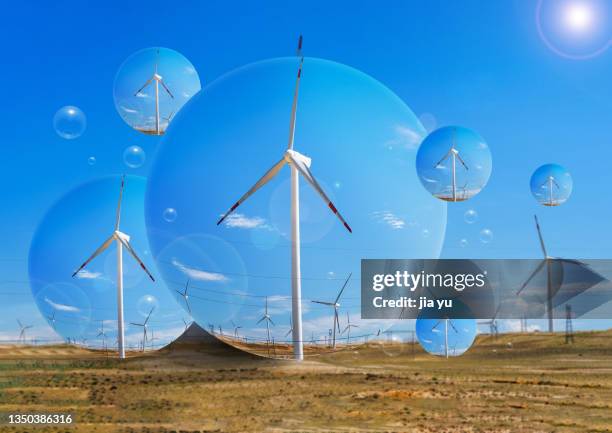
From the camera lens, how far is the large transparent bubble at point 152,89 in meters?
33.8

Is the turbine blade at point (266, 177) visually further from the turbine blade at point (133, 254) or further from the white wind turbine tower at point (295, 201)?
the turbine blade at point (133, 254)

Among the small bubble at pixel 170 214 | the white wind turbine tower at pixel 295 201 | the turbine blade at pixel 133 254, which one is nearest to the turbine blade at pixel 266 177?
the white wind turbine tower at pixel 295 201

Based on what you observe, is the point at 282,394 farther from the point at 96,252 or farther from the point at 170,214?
the point at 96,252

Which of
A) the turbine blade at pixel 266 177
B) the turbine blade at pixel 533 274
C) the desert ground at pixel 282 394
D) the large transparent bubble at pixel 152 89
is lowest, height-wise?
the desert ground at pixel 282 394

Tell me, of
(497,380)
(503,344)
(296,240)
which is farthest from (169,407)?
(503,344)

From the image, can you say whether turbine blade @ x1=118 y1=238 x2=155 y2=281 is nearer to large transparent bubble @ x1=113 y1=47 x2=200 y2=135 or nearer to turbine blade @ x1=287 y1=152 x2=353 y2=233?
large transparent bubble @ x1=113 y1=47 x2=200 y2=135

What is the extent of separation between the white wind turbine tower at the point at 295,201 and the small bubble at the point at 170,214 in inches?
91.5

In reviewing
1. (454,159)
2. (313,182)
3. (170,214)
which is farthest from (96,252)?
(454,159)

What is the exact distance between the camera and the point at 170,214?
103 feet

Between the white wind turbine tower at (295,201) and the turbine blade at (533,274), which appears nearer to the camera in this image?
the white wind turbine tower at (295,201)

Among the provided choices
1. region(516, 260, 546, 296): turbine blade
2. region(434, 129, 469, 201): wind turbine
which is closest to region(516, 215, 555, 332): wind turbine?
region(516, 260, 546, 296): turbine blade

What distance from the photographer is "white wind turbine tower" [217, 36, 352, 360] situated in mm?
30422

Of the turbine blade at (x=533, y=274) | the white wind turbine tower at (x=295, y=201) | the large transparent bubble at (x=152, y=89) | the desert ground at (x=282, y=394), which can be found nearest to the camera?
the desert ground at (x=282, y=394)

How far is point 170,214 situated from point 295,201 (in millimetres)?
5651
